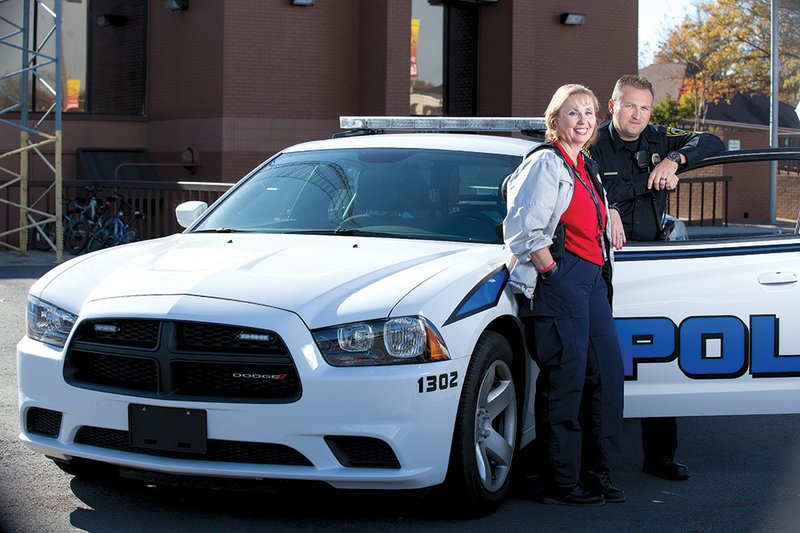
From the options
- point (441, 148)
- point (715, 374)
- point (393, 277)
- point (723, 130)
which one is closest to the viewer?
point (393, 277)

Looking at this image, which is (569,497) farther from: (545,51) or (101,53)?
(101,53)

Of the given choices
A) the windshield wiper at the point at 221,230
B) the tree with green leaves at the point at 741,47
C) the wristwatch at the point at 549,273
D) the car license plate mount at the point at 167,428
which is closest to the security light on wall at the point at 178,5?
the windshield wiper at the point at 221,230

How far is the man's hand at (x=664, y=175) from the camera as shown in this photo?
20.3 ft

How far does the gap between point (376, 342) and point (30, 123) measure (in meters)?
17.9

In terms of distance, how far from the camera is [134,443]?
4.77m

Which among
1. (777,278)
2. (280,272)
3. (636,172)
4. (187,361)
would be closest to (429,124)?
(636,172)

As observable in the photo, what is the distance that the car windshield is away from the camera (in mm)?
5809

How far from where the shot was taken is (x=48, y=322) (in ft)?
16.8

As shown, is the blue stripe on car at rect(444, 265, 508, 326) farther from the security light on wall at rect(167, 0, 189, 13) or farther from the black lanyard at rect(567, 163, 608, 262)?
the security light on wall at rect(167, 0, 189, 13)

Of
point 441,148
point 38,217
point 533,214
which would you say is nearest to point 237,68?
point 38,217

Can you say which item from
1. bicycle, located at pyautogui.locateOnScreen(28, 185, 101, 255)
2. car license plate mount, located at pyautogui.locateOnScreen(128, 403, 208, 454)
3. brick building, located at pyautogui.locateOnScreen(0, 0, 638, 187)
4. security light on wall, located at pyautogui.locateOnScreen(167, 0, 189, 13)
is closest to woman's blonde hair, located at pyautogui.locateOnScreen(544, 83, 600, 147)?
car license plate mount, located at pyautogui.locateOnScreen(128, 403, 208, 454)

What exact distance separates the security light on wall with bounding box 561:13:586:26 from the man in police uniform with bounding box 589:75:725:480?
17769 millimetres

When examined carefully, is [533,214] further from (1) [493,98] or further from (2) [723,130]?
(2) [723,130]

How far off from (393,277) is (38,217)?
1574 cm
